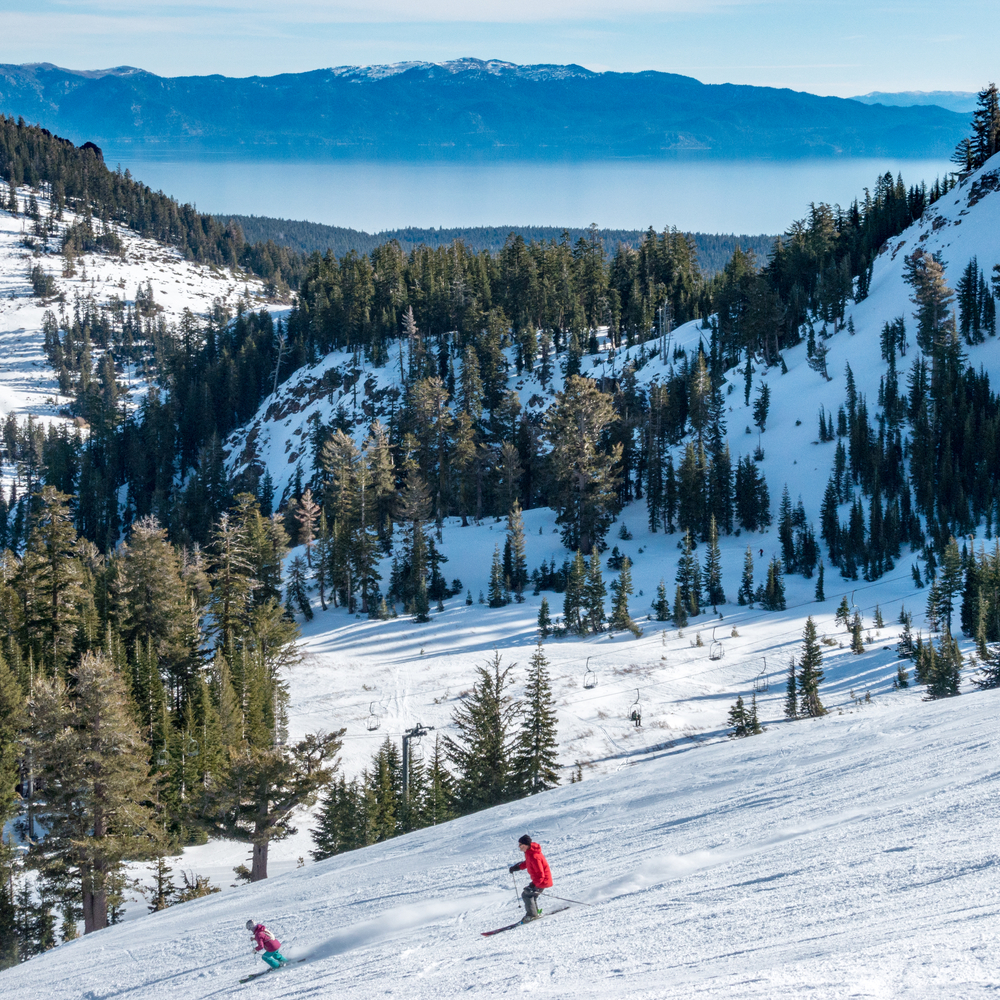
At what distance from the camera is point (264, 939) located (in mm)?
13734

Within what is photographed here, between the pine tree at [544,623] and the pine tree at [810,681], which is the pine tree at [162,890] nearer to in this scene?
the pine tree at [810,681]

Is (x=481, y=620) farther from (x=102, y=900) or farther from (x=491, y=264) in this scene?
(x=491, y=264)

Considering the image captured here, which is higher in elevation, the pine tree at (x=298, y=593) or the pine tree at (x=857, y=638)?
the pine tree at (x=857, y=638)

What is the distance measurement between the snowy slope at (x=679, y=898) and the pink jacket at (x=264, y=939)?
1.62 ft

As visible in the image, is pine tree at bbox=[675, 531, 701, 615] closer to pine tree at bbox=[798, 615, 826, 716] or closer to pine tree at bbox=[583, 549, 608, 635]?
pine tree at bbox=[583, 549, 608, 635]

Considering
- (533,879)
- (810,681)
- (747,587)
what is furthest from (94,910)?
(747,587)

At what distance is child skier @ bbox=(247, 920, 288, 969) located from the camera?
13445 mm

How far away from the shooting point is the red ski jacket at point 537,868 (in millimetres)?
12705

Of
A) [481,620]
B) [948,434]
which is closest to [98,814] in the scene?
[481,620]

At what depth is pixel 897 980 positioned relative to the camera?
800 cm

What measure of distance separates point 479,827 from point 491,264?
102399mm

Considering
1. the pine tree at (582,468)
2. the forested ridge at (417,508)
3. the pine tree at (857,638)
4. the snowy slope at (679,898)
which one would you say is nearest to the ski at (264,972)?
the snowy slope at (679,898)

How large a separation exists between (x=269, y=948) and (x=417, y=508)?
52.3 m

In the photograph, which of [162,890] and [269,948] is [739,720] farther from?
[269,948]
